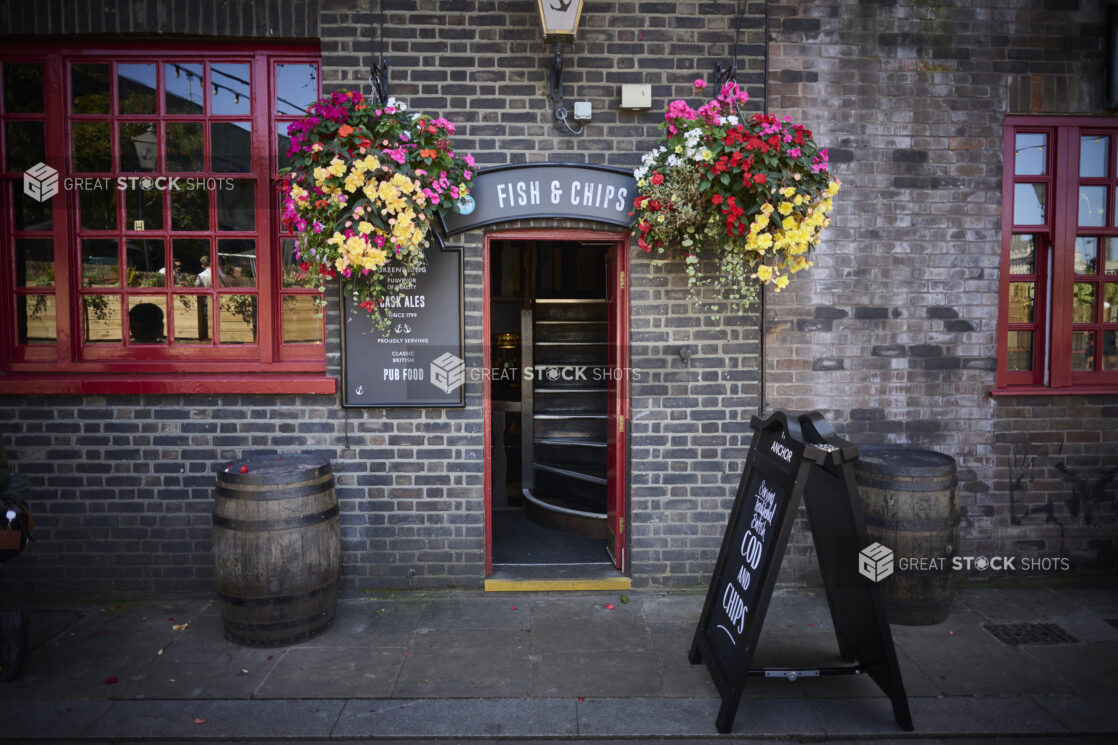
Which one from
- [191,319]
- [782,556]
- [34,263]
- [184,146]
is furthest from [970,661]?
Result: [34,263]

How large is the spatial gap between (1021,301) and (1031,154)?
1032 millimetres

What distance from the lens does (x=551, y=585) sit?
504 centimetres

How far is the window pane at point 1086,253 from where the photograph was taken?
209 inches

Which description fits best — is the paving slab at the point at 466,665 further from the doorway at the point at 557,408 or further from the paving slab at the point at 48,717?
the paving slab at the point at 48,717

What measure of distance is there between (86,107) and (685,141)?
3.98 metres

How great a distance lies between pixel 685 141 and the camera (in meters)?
4.27

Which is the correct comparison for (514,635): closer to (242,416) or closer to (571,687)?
(571,687)

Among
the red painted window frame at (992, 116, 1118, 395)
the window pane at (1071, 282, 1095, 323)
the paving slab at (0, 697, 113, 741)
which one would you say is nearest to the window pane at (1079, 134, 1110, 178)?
the red painted window frame at (992, 116, 1118, 395)

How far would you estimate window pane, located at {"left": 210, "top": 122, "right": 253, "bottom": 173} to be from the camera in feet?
16.4

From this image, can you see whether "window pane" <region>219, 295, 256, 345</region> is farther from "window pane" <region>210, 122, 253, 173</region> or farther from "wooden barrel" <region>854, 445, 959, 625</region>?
"wooden barrel" <region>854, 445, 959, 625</region>

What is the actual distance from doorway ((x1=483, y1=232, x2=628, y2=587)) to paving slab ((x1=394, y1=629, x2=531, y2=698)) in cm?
78

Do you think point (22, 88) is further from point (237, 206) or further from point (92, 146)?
point (237, 206)

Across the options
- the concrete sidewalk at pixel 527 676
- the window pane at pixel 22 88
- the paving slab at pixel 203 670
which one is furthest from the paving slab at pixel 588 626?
the window pane at pixel 22 88

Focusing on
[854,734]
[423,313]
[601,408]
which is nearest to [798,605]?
[854,734]
